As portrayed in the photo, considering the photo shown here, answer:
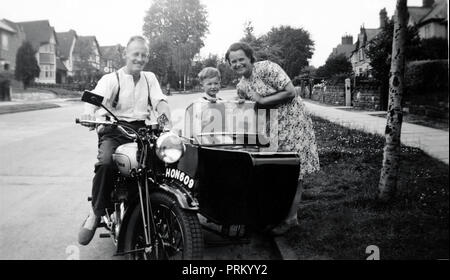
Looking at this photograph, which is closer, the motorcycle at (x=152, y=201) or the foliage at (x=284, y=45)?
the motorcycle at (x=152, y=201)

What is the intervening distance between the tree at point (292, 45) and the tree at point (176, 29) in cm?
99

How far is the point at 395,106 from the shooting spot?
389cm

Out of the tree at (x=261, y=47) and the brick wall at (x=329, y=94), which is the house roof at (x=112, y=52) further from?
the tree at (x=261, y=47)

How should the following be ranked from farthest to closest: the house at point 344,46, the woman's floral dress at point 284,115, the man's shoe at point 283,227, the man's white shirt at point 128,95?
the house at point 344,46 < the man's shoe at point 283,227 < the woman's floral dress at point 284,115 < the man's white shirt at point 128,95

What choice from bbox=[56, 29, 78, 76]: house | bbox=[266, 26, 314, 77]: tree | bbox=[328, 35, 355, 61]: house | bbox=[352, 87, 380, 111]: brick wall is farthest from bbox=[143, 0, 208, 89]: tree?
bbox=[56, 29, 78, 76]: house

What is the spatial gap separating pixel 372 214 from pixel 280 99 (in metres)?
1.41

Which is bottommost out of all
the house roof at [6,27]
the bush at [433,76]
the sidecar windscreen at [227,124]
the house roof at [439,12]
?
the sidecar windscreen at [227,124]

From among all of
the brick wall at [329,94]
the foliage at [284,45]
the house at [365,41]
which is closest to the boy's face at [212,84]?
the foliage at [284,45]

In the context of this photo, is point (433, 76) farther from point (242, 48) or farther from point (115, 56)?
point (115, 56)

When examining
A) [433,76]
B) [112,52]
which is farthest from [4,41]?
[112,52]

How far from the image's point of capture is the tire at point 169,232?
8.04ft

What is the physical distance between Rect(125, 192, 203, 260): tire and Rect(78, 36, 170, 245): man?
36 cm
